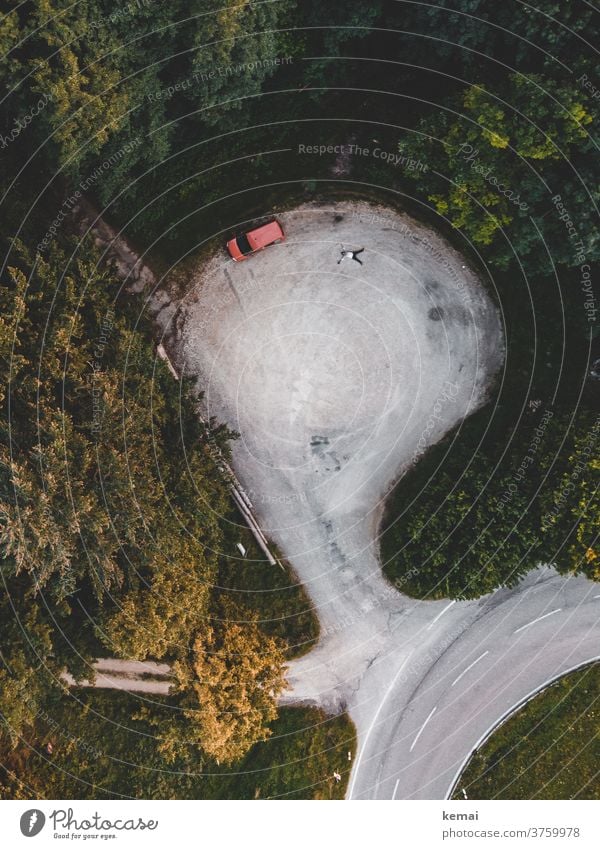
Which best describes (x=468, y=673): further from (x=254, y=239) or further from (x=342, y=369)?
(x=254, y=239)

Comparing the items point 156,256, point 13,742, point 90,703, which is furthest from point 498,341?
point 13,742

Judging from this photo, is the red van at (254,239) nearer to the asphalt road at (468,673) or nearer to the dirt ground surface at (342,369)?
the dirt ground surface at (342,369)

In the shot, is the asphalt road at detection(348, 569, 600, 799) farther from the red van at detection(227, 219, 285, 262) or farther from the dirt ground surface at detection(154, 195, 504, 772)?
the red van at detection(227, 219, 285, 262)

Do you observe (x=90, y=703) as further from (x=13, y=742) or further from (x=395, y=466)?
(x=395, y=466)

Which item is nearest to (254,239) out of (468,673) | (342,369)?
(342,369)

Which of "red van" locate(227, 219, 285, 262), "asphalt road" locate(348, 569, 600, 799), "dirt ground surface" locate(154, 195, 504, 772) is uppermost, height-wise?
"red van" locate(227, 219, 285, 262)

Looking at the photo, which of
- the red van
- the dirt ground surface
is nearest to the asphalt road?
the dirt ground surface
